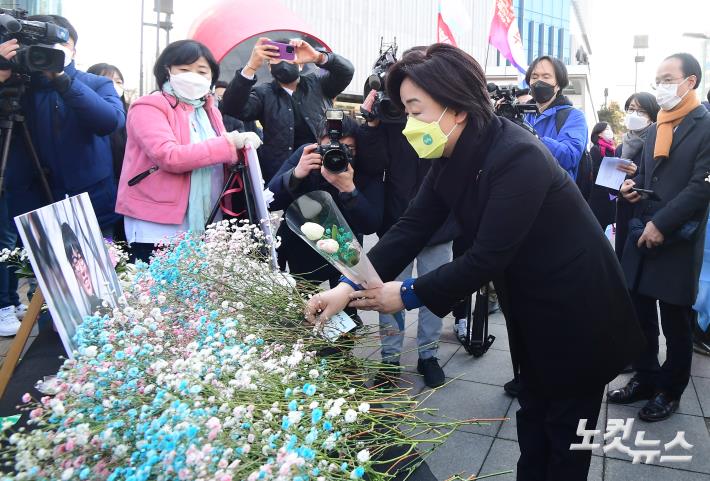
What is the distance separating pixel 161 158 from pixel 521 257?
1.86m

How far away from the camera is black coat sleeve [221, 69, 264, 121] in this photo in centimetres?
347

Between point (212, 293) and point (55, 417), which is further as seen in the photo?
point (212, 293)

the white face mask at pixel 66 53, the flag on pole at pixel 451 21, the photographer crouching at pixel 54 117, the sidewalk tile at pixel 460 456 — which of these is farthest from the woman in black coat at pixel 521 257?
the flag on pole at pixel 451 21

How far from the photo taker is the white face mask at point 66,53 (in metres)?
3.11

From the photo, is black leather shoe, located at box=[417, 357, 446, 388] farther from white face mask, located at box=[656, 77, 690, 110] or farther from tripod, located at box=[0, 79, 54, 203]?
tripod, located at box=[0, 79, 54, 203]

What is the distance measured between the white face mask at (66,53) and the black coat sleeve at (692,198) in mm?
3311

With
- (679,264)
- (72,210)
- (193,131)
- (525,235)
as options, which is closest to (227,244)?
(72,210)

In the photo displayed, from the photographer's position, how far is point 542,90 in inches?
156

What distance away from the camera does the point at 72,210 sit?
1.64 metres

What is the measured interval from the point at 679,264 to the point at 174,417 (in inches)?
123

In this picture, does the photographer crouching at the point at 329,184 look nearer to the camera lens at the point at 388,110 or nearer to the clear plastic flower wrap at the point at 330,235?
A: the camera lens at the point at 388,110

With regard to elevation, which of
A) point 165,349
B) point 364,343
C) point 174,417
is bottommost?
point 364,343

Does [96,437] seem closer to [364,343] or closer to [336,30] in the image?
[364,343]

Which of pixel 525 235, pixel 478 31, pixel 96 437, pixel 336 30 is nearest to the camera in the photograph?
pixel 96 437
